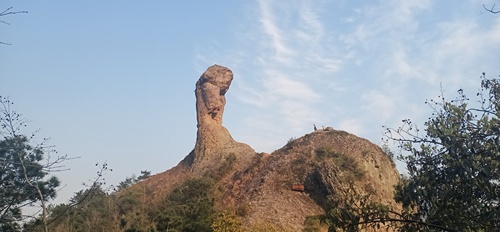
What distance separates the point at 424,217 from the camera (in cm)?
582

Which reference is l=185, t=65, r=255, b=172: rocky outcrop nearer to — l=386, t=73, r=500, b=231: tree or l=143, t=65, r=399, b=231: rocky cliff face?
l=143, t=65, r=399, b=231: rocky cliff face

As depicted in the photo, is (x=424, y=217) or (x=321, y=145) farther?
(x=321, y=145)

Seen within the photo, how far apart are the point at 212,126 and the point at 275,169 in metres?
9.75

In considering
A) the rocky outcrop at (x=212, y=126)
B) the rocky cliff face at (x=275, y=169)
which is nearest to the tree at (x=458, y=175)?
the rocky cliff face at (x=275, y=169)

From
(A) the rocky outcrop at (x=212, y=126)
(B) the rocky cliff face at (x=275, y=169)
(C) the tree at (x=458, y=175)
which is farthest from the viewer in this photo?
(A) the rocky outcrop at (x=212, y=126)

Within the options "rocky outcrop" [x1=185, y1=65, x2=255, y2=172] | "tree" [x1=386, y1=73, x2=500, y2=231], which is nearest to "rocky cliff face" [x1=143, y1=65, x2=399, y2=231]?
"rocky outcrop" [x1=185, y1=65, x2=255, y2=172]

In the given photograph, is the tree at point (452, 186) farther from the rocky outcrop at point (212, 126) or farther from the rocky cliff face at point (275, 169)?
the rocky outcrop at point (212, 126)

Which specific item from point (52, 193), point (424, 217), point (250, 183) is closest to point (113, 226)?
point (250, 183)

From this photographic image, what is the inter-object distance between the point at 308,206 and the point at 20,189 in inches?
922

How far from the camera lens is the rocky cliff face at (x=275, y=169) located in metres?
28.5

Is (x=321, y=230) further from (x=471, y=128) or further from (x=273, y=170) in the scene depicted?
(x=471, y=128)

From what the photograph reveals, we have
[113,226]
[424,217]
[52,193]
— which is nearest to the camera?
[424,217]

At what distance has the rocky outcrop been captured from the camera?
129 feet

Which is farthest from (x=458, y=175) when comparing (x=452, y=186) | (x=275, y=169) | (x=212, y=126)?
(x=212, y=126)
